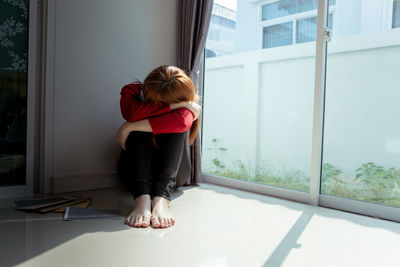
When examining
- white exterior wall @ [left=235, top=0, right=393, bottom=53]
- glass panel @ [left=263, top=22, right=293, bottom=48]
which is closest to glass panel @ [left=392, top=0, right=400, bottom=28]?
white exterior wall @ [left=235, top=0, right=393, bottom=53]

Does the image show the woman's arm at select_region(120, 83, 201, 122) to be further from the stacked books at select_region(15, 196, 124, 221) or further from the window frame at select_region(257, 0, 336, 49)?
the window frame at select_region(257, 0, 336, 49)

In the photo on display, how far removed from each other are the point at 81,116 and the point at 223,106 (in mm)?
1174

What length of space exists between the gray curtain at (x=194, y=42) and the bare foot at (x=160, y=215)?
2.96ft

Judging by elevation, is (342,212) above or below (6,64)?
below

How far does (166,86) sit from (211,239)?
2.94 feet

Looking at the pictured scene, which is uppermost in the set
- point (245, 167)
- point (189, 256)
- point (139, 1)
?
point (139, 1)

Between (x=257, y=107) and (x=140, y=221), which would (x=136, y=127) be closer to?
(x=140, y=221)

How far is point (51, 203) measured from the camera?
6.18ft

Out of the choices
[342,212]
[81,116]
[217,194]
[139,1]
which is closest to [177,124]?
[217,194]

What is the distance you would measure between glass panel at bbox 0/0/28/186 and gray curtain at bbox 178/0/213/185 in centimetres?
119

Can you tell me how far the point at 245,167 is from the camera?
2629mm

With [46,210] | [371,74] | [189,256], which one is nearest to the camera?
[189,256]

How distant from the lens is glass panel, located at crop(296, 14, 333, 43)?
7.13ft

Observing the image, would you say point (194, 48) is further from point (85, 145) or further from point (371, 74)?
point (371, 74)
